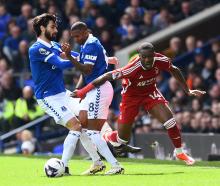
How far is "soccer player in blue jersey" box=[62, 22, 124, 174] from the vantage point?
1274 cm

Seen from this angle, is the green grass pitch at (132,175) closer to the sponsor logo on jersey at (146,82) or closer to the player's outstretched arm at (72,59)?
the sponsor logo on jersey at (146,82)

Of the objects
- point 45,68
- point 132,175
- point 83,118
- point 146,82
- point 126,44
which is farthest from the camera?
point 126,44

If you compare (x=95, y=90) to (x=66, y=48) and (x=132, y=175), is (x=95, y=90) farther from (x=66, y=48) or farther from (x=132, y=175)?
(x=132, y=175)

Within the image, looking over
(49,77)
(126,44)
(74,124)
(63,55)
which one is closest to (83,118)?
(74,124)

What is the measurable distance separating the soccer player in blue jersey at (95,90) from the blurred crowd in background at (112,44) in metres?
5.48

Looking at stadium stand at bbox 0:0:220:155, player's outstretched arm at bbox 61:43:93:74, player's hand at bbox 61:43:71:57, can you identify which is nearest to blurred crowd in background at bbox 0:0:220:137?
stadium stand at bbox 0:0:220:155

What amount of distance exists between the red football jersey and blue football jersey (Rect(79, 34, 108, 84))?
271 mm

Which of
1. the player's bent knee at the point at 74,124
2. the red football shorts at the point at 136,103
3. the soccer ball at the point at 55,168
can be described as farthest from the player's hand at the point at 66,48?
the red football shorts at the point at 136,103

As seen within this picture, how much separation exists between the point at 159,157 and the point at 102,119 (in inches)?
206

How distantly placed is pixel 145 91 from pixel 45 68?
186cm

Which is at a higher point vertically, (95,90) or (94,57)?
(94,57)

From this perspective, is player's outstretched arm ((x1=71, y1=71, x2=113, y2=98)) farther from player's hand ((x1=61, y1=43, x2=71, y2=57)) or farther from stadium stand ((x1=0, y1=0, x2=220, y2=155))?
stadium stand ((x1=0, y1=0, x2=220, y2=155))

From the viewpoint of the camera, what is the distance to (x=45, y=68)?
509 inches

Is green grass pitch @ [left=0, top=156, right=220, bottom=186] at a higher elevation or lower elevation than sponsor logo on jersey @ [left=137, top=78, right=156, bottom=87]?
lower
